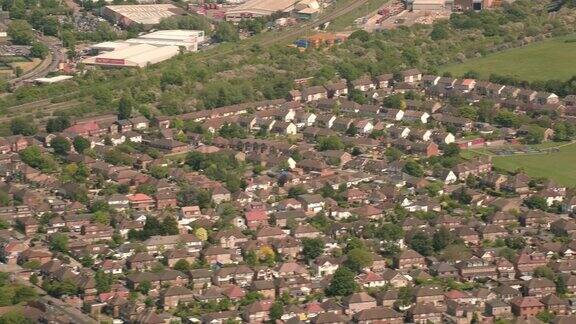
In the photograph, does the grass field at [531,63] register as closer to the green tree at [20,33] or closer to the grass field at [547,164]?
the grass field at [547,164]

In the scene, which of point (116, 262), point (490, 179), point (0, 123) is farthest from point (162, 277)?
point (0, 123)

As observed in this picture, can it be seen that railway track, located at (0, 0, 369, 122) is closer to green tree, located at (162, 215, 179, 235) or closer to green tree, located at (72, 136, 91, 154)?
green tree, located at (72, 136, 91, 154)

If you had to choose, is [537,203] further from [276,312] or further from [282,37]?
[282,37]

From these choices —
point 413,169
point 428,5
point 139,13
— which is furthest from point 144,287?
point 428,5

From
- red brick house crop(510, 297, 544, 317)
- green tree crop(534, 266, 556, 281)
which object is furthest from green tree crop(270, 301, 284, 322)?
green tree crop(534, 266, 556, 281)

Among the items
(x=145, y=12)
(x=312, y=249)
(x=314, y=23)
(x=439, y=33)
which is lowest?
(x=314, y=23)

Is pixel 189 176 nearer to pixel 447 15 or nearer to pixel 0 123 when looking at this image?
pixel 0 123

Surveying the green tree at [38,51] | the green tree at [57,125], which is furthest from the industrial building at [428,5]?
the green tree at [57,125]
